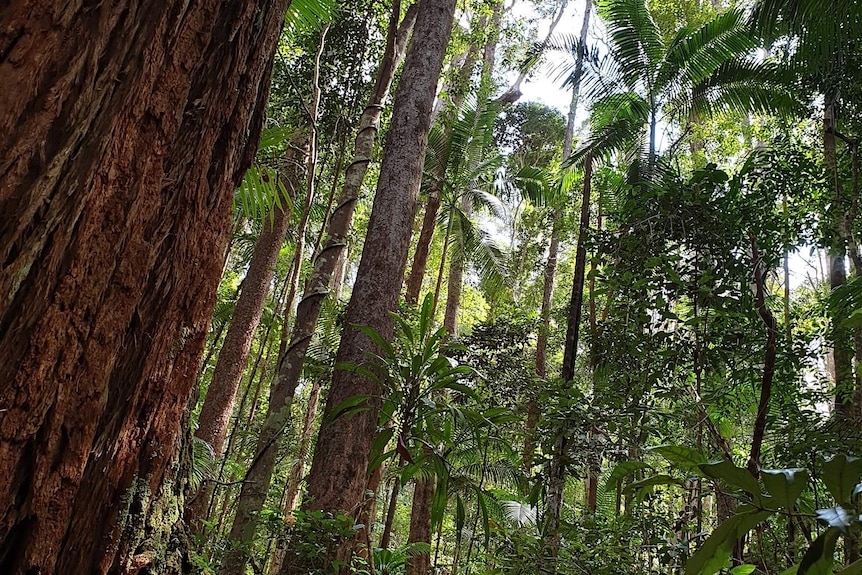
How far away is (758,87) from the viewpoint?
7164 mm

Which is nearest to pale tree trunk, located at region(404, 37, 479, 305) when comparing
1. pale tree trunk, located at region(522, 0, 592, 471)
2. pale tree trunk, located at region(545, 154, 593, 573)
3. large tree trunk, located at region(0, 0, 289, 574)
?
pale tree trunk, located at region(522, 0, 592, 471)

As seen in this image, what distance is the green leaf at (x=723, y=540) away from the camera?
0.82 m

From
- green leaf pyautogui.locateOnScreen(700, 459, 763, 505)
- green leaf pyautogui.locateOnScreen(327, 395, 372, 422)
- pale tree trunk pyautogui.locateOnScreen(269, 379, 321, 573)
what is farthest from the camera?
pale tree trunk pyautogui.locateOnScreen(269, 379, 321, 573)

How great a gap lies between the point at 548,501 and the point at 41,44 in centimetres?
382

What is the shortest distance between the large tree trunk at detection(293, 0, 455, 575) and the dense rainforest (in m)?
0.01

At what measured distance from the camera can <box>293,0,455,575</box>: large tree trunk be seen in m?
2.77

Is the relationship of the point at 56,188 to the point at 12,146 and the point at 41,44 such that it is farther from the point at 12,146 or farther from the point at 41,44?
the point at 41,44

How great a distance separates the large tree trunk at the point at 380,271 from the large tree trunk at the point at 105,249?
1311 mm

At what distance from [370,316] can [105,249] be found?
2.02 m

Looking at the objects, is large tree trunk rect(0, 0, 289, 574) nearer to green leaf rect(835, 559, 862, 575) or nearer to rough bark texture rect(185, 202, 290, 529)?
green leaf rect(835, 559, 862, 575)

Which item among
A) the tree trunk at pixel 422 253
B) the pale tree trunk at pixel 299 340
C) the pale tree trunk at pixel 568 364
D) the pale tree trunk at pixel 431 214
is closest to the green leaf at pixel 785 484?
the pale tree trunk at pixel 568 364

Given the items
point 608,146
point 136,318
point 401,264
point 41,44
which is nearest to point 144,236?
point 136,318

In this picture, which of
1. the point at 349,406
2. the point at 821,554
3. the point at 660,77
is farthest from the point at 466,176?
the point at 821,554

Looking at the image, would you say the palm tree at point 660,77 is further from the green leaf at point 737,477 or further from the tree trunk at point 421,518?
the green leaf at point 737,477
